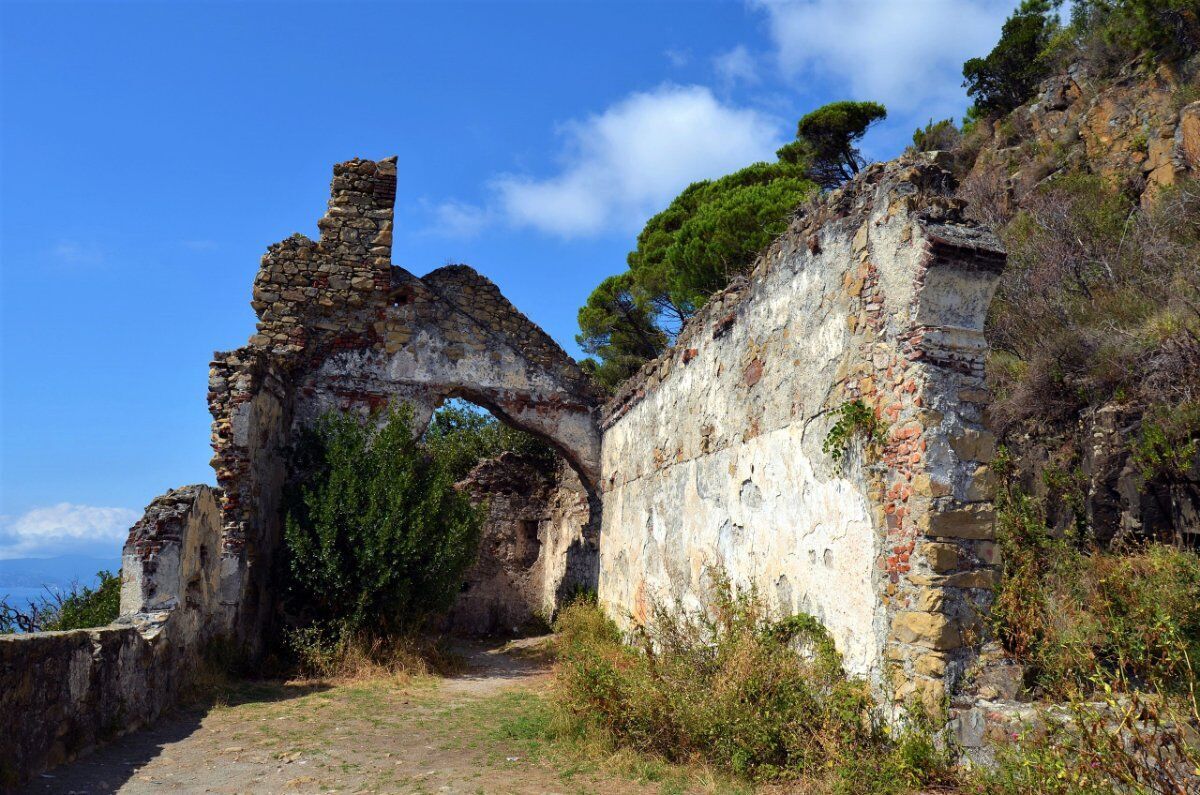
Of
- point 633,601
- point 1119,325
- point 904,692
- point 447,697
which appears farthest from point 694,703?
point 1119,325

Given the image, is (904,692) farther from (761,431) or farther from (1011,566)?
(761,431)

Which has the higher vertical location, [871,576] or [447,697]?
[871,576]

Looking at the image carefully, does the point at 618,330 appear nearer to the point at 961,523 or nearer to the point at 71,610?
the point at 71,610

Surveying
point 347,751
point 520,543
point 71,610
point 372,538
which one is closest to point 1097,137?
point 520,543

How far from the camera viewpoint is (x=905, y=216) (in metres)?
4.77

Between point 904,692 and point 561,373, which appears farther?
point 561,373

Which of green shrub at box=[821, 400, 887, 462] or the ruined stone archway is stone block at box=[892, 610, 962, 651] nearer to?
green shrub at box=[821, 400, 887, 462]

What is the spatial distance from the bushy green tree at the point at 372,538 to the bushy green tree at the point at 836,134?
54.4 feet

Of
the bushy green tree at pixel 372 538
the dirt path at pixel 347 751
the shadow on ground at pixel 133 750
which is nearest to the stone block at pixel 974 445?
the dirt path at pixel 347 751

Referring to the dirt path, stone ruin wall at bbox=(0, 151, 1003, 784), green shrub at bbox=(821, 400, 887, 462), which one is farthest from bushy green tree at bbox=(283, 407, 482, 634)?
green shrub at bbox=(821, 400, 887, 462)

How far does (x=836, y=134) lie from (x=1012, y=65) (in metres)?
5.26

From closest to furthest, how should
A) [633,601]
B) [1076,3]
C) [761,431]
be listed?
[761,431], [633,601], [1076,3]

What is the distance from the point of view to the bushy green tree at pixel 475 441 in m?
18.4

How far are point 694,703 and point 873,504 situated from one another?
5.43 ft
